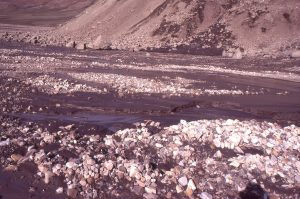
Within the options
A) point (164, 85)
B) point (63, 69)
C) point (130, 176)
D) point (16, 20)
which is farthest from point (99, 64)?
point (16, 20)

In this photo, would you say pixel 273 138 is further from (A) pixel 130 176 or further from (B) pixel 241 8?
(B) pixel 241 8

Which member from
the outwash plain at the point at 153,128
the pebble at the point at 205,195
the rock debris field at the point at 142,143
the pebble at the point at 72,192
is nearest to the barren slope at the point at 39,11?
the outwash plain at the point at 153,128

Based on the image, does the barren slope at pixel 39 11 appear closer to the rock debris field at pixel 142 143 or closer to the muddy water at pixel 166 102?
the muddy water at pixel 166 102

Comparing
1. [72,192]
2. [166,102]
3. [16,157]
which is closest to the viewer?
[72,192]

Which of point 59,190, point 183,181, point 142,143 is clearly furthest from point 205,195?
point 59,190

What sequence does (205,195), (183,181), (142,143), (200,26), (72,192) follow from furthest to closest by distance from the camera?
(200,26), (142,143), (183,181), (205,195), (72,192)

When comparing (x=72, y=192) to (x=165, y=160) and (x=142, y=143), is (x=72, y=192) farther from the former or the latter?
(x=142, y=143)
